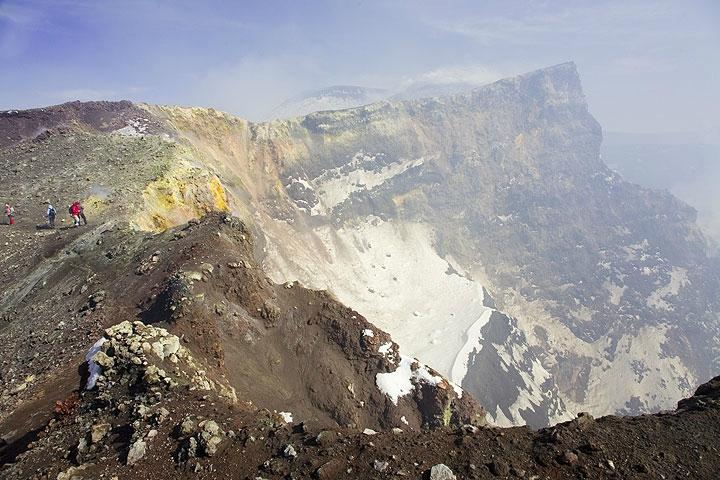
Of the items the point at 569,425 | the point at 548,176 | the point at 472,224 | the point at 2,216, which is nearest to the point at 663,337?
the point at 472,224

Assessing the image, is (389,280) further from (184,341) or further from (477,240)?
(184,341)

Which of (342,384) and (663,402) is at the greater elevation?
(342,384)

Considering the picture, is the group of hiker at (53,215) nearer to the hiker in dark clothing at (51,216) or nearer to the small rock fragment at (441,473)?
the hiker in dark clothing at (51,216)

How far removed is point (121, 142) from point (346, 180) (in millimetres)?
81241

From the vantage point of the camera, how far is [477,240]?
149875mm

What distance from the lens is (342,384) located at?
30.4 metres

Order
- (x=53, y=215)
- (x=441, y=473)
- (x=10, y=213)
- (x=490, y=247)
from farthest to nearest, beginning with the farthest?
(x=490, y=247), (x=10, y=213), (x=53, y=215), (x=441, y=473)

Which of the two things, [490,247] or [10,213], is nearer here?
[10,213]

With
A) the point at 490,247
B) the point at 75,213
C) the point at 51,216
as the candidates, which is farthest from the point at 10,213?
the point at 490,247

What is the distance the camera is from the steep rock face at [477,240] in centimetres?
8225

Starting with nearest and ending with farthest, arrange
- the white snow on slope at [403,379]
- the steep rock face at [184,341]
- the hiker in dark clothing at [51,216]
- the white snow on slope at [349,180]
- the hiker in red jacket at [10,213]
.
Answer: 1. the steep rock face at [184,341]
2. the white snow on slope at [403,379]
3. the hiker in dark clothing at [51,216]
4. the hiker in red jacket at [10,213]
5. the white snow on slope at [349,180]

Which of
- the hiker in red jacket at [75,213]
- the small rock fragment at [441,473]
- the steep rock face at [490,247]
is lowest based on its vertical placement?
the steep rock face at [490,247]

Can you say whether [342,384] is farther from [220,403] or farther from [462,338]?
[462,338]

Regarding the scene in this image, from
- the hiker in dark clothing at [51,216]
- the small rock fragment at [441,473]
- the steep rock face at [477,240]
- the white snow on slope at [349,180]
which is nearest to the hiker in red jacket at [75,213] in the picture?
the hiker in dark clothing at [51,216]
